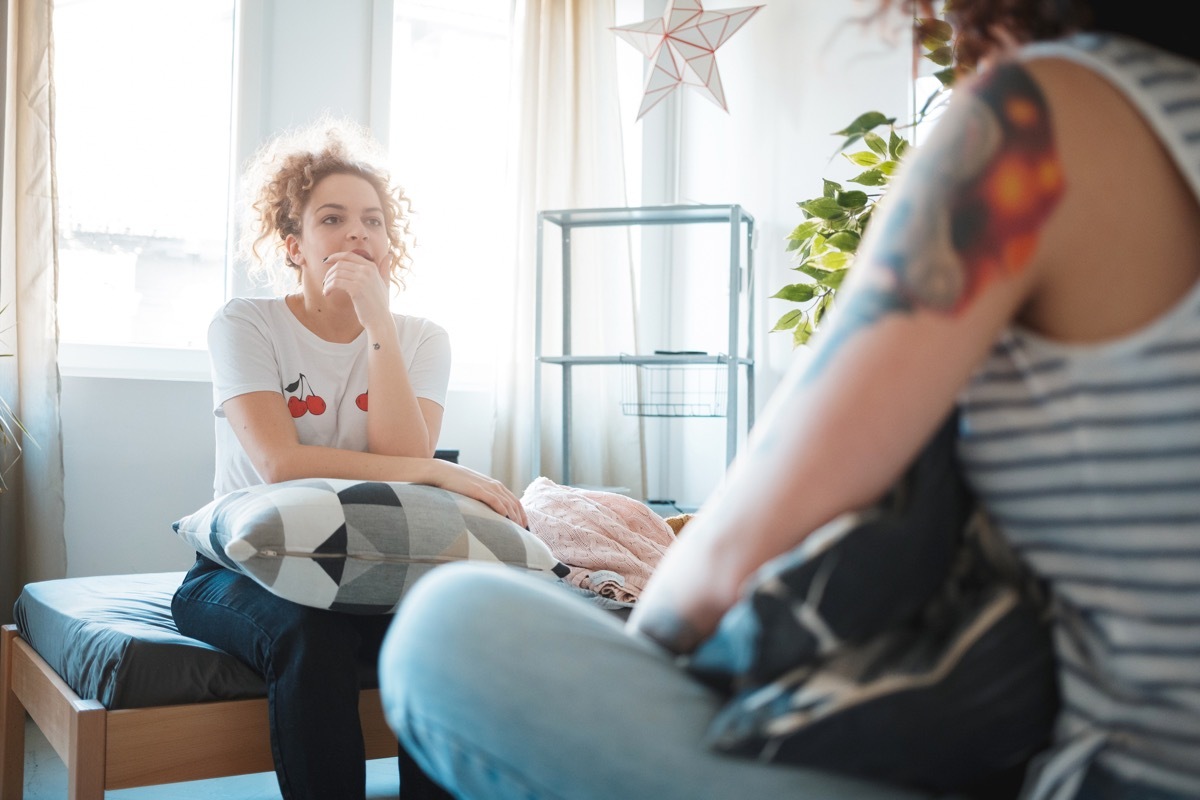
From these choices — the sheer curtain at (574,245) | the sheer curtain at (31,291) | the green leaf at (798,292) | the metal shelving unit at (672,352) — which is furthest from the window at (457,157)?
the green leaf at (798,292)

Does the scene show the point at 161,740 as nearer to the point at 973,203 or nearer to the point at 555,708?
the point at 555,708

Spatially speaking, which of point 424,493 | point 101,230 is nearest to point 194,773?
point 424,493

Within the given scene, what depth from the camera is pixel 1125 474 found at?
525mm

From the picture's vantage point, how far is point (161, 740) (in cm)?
141

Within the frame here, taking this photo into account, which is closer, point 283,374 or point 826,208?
point 283,374

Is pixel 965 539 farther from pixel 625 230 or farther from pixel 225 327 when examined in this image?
pixel 625 230

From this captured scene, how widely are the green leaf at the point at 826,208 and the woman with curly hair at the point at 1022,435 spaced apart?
6.10ft

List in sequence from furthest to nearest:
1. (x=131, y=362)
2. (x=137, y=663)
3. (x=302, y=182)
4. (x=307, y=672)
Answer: (x=131, y=362)
(x=302, y=182)
(x=137, y=663)
(x=307, y=672)

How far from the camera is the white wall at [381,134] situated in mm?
2873

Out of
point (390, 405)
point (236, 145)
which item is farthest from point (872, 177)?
point (236, 145)

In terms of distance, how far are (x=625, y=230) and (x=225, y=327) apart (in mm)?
2092

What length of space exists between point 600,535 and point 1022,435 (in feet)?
4.31

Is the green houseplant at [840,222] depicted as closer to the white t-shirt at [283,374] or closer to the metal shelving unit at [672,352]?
the metal shelving unit at [672,352]

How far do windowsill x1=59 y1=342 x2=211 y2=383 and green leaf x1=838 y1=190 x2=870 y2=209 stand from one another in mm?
1880
